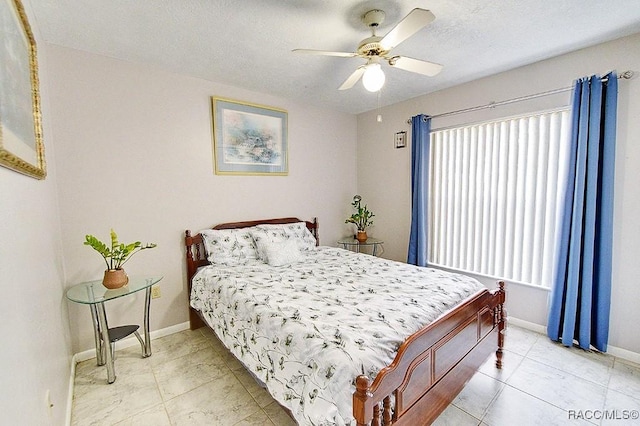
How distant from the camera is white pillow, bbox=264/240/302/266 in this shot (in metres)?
2.73

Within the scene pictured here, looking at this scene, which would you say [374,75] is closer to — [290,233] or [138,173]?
[290,233]

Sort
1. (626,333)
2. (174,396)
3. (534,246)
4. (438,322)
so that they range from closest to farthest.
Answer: (438,322)
(174,396)
(626,333)
(534,246)

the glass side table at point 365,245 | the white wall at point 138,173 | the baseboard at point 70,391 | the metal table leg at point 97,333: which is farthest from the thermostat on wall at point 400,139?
the baseboard at point 70,391

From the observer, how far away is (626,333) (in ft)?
7.32

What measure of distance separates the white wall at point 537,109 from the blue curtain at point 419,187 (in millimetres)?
164

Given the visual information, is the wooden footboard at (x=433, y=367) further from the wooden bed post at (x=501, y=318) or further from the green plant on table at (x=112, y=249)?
the green plant on table at (x=112, y=249)

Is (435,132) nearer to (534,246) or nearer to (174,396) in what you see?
(534,246)

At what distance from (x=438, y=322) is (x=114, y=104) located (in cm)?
294

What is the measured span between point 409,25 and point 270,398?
2.40 meters

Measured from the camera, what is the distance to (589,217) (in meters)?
2.25

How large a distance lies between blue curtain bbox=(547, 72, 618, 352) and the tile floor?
303 millimetres

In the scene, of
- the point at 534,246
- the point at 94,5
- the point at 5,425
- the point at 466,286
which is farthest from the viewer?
the point at 534,246

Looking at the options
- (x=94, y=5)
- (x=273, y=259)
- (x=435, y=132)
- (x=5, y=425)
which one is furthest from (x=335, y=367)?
(x=435, y=132)

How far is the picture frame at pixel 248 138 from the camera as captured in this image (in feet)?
9.70
